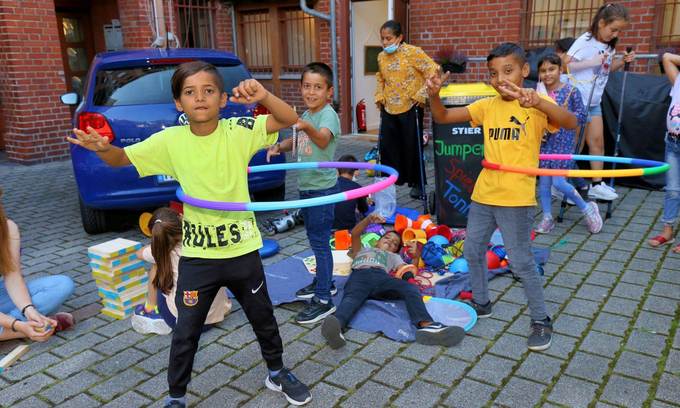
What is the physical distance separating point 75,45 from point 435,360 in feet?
40.7

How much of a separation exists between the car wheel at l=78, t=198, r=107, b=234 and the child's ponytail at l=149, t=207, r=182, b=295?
2881 mm

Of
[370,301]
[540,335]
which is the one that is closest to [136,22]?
[370,301]

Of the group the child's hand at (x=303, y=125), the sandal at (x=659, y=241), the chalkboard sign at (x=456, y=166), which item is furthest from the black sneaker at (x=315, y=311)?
the sandal at (x=659, y=241)

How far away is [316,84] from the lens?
4062 mm

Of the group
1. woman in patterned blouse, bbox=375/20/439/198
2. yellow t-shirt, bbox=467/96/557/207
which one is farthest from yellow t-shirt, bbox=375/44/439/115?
yellow t-shirt, bbox=467/96/557/207

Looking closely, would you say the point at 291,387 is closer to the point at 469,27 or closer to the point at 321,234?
the point at 321,234

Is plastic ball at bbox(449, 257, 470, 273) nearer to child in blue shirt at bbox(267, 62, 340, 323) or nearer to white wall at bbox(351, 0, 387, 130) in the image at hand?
child in blue shirt at bbox(267, 62, 340, 323)

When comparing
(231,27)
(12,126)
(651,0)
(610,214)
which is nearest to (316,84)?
(610,214)

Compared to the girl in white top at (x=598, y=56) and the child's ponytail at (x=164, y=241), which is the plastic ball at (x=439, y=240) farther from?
the child's ponytail at (x=164, y=241)

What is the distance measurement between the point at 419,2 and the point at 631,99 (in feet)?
15.4

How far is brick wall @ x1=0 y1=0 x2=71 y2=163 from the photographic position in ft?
33.5

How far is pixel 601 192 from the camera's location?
22.4 feet

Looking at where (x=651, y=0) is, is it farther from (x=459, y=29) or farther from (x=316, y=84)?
(x=316, y=84)

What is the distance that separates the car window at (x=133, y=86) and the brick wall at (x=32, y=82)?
222 inches
